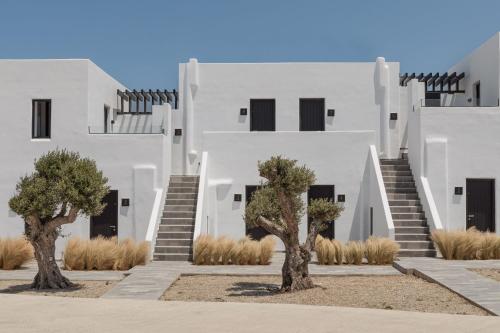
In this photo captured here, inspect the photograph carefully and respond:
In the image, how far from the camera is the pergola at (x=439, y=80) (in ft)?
77.9

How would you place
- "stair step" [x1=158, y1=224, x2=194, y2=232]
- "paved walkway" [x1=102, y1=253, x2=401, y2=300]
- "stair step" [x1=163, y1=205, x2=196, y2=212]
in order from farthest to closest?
"stair step" [x1=163, y1=205, x2=196, y2=212] < "stair step" [x1=158, y1=224, x2=194, y2=232] < "paved walkway" [x1=102, y1=253, x2=401, y2=300]

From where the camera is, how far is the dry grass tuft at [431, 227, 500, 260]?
53.1 feet

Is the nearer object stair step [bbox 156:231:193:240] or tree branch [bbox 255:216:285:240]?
tree branch [bbox 255:216:285:240]

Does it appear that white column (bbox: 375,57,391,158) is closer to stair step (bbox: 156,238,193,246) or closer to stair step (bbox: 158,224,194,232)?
stair step (bbox: 158,224,194,232)

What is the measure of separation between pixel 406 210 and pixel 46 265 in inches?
402

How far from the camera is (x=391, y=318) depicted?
8.88 metres

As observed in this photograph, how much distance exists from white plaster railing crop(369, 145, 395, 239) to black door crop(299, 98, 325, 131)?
131 inches

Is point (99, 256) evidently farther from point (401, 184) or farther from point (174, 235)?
point (401, 184)

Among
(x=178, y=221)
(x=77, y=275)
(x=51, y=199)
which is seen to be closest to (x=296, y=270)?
(x=51, y=199)

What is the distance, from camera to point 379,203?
18219 mm

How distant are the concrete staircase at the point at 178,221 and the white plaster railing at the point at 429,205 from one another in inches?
254

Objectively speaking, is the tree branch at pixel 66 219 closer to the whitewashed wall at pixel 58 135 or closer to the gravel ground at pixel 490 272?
the whitewashed wall at pixel 58 135

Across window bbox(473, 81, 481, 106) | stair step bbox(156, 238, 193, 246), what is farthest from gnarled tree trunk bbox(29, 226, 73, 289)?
window bbox(473, 81, 481, 106)

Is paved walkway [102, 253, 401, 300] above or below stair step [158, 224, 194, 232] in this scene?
below
